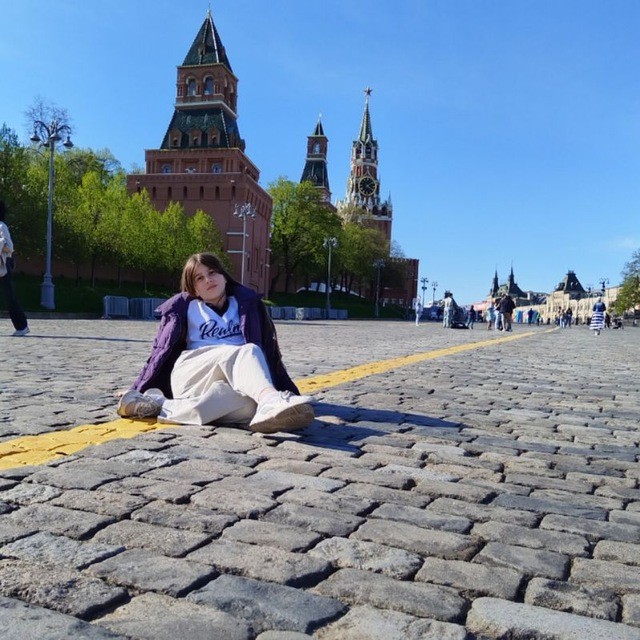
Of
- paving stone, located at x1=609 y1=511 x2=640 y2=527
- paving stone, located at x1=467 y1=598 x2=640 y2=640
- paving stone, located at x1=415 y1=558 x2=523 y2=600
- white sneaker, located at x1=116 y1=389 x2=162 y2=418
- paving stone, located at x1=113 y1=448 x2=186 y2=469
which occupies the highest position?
white sneaker, located at x1=116 y1=389 x2=162 y2=418

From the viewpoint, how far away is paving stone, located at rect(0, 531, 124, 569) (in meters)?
2.25

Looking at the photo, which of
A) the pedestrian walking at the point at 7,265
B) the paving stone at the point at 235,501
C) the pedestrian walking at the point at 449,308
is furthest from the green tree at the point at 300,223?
the paving stone at the point at 235,501

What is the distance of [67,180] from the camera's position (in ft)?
145

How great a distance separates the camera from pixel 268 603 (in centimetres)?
201

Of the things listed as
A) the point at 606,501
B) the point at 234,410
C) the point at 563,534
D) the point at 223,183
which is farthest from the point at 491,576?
the point at 223,183

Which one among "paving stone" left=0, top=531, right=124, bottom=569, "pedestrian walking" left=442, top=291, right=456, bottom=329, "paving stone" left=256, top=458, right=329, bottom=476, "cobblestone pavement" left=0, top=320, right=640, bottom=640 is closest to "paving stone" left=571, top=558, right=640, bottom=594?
"cobblestone pavement" left=0, top=320, right=640, bottom=640

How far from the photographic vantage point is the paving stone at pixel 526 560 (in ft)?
7.75

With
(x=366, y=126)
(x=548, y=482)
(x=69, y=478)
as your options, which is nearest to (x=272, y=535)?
(x=69, y=478)

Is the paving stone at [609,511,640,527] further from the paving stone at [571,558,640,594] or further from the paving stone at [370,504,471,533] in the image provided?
the paving stone at [370,504,471,533]

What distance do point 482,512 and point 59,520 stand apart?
1.71 meters

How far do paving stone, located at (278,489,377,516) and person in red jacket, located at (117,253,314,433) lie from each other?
40.8 inches

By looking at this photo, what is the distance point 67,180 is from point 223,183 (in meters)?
21.4

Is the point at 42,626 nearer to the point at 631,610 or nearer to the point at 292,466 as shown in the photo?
the point at 631,610

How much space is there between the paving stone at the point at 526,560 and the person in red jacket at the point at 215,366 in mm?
1804
